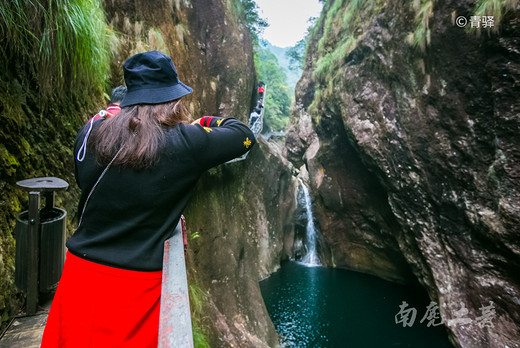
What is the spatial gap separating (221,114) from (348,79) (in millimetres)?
5336

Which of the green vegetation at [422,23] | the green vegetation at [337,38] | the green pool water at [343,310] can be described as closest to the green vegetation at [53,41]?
the green vegetation at [422,23]

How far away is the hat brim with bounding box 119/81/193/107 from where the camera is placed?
1.17 meters

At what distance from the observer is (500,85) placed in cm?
564

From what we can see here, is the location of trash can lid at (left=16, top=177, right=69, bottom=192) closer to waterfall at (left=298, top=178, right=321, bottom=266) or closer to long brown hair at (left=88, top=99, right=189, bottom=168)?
long brown hair at (left=88, top=99, right=189, bottom=168)

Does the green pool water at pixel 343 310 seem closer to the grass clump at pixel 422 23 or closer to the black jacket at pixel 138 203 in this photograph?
the grass clump at pixel 422 23

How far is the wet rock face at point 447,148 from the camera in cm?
568

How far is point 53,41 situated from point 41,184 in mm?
1454

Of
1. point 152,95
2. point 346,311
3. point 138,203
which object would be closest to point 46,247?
point 138,203

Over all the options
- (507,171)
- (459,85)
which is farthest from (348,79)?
(507,171)

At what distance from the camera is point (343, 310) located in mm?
10227

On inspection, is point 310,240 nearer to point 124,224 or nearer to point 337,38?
point 337,38

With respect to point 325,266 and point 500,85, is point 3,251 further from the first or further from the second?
point 325,266

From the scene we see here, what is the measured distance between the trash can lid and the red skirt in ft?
3.78

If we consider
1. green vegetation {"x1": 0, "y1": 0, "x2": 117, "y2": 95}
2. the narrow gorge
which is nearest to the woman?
the narrow gorge
